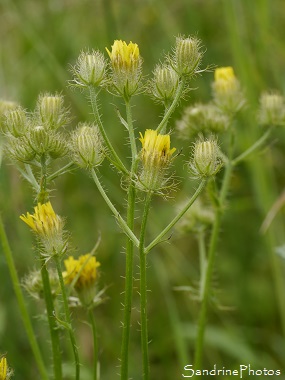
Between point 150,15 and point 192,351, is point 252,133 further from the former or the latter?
point 150,15

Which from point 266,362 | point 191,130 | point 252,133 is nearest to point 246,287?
point 266,362

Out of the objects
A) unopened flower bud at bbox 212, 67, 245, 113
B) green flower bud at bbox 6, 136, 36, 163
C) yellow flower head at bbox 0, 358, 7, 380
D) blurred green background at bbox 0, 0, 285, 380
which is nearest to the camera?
yellow flower head at bbox 0, 358, 7, 380

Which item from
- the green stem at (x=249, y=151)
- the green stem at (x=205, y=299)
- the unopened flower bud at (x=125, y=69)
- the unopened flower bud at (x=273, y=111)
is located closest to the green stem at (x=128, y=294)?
the unopened flower bud at (x=125, y=69)

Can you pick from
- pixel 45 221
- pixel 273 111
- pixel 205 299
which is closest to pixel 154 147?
pixel 45 221

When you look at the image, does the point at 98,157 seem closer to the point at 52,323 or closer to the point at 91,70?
the point at 91,70

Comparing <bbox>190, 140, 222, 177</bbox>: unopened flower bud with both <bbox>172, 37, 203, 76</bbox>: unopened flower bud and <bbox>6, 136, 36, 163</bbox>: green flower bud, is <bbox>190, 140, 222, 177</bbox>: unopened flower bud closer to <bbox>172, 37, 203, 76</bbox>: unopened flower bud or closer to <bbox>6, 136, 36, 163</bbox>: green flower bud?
<bbox>172, 37, 203, 76</bbox>: unopened flower bud

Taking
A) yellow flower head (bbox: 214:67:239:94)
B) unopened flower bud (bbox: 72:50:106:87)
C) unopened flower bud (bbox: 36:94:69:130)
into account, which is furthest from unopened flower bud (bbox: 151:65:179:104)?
yellow flower head (bbox: 214:67:239:94)
